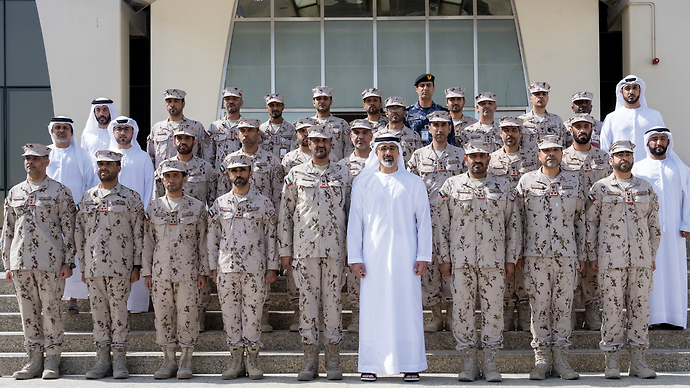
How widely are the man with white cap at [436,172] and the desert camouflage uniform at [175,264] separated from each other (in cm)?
217

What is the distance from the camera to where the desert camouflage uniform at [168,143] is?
7816 millimetres

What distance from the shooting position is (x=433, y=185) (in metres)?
7.03

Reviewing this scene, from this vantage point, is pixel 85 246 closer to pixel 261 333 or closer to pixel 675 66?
pixel 261 333

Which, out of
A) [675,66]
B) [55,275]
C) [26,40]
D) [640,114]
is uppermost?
[26,40]

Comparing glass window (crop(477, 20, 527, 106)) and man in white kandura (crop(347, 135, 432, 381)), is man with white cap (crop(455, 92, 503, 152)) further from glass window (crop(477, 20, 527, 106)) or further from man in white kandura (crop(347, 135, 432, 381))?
glass window (crop(477, 20, 527, 106))

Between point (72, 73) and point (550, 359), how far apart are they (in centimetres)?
885

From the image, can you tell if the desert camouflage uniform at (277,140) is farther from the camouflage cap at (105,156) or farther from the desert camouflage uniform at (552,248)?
the desert camouflage uniform at (552,248)

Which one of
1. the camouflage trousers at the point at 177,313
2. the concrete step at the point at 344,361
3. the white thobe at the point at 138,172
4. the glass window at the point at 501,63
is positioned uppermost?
the glass window at the point at 501,63

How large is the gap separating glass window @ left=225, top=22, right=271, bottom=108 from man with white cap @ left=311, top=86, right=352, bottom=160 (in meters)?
4.40

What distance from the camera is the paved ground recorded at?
6.02m

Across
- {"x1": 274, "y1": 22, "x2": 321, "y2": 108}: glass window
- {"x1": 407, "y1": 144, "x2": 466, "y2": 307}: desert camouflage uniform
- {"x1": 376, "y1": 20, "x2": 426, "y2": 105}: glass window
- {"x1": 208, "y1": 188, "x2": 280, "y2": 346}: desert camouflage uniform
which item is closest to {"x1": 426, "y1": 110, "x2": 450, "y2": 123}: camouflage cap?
{"x1": 407, "y1": 144, "x2": 466, "y2": 307}: desert camouflage uniform

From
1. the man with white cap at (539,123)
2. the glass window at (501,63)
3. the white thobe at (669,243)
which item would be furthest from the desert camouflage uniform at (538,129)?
the glass window at (501,63)

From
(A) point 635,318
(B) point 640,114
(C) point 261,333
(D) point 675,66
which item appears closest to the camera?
(A) point 635,318

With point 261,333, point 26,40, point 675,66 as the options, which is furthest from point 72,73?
point 675,66
